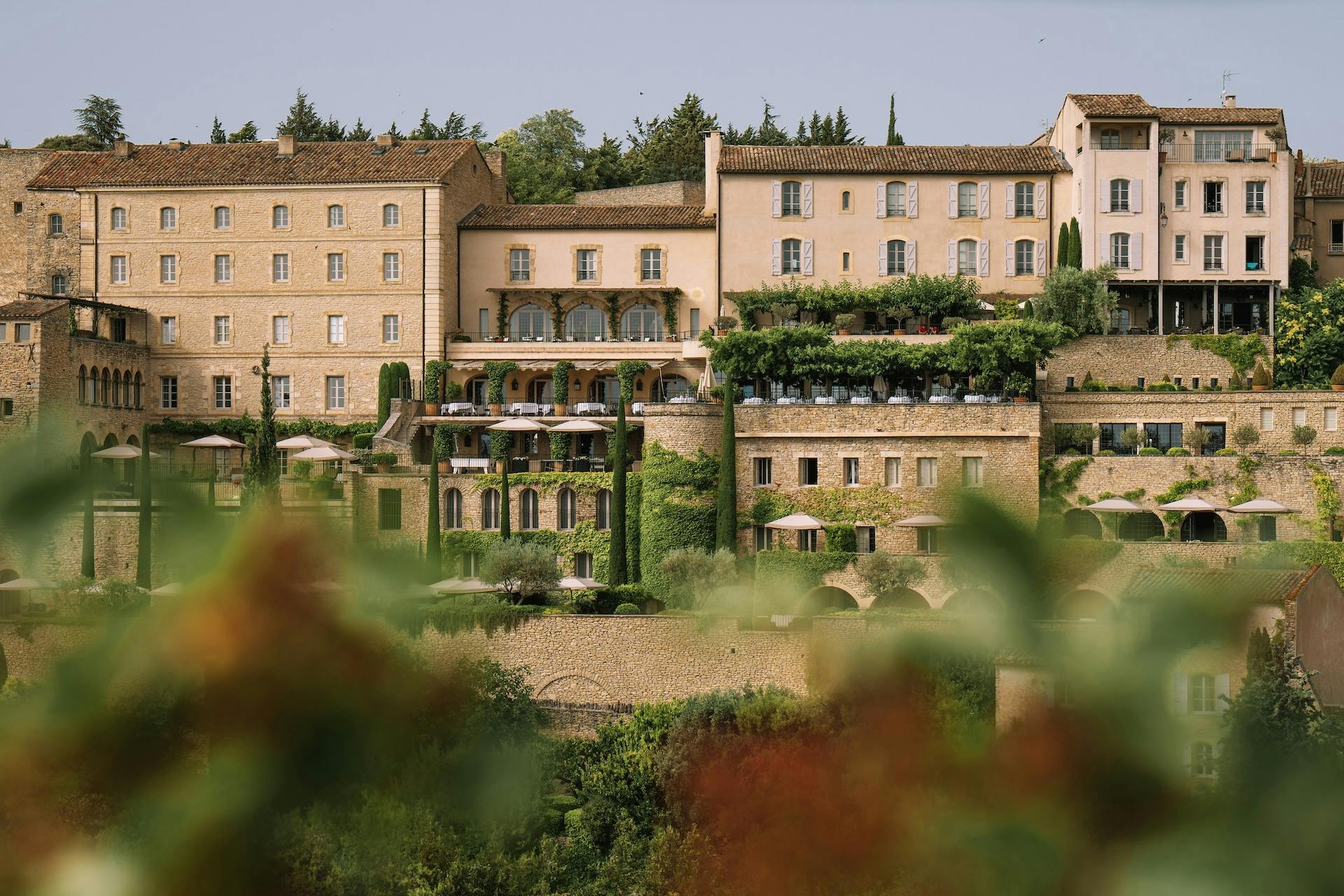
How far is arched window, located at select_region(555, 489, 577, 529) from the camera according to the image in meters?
36.2

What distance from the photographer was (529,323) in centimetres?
4484

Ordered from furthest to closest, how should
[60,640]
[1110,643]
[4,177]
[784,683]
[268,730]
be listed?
[4,177]
[784,683]
[60,640]
[268,730]
[1110,643]

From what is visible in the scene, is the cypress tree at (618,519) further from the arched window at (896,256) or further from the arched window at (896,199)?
the arched window at (896,199)

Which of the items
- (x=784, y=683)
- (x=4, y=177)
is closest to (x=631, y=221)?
(x=4, y=177)

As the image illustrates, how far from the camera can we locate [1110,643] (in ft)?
12.4

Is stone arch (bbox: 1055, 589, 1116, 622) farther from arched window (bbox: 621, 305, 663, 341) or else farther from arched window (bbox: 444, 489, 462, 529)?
arched window (bbox: 621, 305, 663, 341)

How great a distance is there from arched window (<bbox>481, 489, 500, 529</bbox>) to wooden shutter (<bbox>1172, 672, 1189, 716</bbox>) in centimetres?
3292

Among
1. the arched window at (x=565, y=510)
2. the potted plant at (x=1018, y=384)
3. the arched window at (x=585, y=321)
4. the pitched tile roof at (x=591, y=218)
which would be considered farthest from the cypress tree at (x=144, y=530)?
the pitched tile roof at (x=591, y=218)

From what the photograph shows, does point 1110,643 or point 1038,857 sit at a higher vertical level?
point 1110,643

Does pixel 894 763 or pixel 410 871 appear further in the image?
pixel 410 871

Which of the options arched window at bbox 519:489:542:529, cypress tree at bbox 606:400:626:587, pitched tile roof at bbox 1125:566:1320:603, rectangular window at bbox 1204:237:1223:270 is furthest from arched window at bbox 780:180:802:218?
pitched tile roof at bbox 1125:566:1320:603

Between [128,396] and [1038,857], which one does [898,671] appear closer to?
[1038,857]

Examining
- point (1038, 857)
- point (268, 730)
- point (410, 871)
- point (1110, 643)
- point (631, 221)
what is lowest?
point (410, 871)

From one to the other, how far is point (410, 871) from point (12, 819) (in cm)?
675
